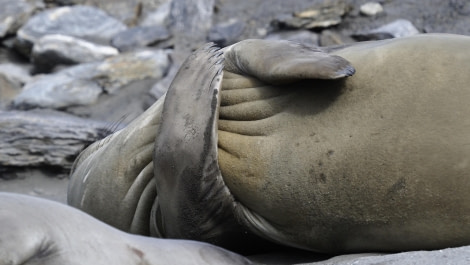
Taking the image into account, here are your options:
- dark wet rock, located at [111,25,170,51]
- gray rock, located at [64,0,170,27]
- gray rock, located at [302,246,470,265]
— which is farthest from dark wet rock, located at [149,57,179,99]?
gray rock, located at [302,246,470,265]

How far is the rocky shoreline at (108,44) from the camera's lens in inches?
210

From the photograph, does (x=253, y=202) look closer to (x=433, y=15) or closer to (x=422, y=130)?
(x=422, y=130)

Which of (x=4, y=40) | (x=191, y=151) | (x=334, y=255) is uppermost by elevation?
(x=191, y=151)

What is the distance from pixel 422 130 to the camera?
2.51m

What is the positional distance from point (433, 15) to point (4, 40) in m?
3.47

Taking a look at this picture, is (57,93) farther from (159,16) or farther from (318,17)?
(318,17)

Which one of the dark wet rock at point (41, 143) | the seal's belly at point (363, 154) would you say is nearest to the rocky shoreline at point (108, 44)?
the dark wet rock at point (41, 143)

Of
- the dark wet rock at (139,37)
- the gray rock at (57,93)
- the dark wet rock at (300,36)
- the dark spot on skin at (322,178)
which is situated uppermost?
the dark spot on skin at (322,178)

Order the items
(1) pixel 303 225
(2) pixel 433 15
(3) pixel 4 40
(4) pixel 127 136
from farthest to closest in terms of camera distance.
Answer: (3) pixel 4 40 → (2) pixel 433 15 → (4) pixel 127 136 → (1) pixel 303 225

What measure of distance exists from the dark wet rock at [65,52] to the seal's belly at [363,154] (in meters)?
4.18

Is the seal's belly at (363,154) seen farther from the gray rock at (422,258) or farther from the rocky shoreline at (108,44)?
the rocky shoreline at (108,44)

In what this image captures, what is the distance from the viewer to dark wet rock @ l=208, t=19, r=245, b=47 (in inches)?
264

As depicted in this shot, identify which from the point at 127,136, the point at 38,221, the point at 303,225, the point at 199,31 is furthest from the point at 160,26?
the point at 38,221

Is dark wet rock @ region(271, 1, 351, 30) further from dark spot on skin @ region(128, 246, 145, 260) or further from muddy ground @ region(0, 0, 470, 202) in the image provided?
dark spot on skin @ region(128, 246, 145, 260)
